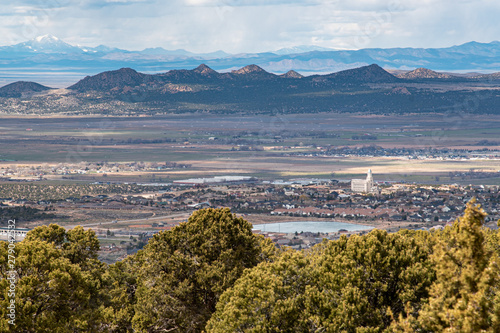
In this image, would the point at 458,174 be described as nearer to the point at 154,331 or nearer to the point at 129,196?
the point at 129,196

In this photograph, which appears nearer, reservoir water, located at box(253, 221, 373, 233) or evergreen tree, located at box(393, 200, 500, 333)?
evergreen tree, located at box(393, 200, 500, 333)

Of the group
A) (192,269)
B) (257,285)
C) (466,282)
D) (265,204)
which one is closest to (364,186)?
(265,204)

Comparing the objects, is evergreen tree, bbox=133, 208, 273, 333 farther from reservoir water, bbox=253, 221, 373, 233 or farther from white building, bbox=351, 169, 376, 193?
white building, bbox=351, 169, 376, 193

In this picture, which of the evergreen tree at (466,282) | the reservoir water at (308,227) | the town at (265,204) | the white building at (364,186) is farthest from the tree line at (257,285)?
the white building at (364,186)

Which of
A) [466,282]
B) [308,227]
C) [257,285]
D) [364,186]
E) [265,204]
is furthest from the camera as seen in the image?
[364,186]

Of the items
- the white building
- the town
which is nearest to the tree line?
the town

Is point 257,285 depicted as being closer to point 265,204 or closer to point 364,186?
point 265,204
